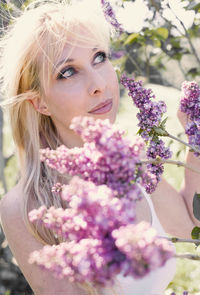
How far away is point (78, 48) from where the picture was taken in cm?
161

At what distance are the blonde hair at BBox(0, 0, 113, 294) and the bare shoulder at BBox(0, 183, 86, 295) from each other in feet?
0.16

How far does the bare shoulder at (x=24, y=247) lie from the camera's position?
1.67m

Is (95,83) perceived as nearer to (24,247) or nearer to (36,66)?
(36,66)

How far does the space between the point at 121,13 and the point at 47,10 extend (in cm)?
71

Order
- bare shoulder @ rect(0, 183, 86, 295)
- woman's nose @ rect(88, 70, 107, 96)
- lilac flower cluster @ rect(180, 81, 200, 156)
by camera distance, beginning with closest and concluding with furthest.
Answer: lilac flower cluster @ rect(180, 81, 200, 156) → woman's nose @ rect(88, 70, 107, 96) → bare shoulder @ rect(0, 183, 86, 295)

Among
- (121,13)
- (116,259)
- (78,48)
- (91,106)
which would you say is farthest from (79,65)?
(116,259)

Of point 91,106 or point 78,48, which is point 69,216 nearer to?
point 91,106

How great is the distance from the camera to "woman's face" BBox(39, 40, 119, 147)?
1.58m

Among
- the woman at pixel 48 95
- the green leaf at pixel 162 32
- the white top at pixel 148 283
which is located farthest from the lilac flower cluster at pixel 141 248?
the green leaf at pixel 162 32

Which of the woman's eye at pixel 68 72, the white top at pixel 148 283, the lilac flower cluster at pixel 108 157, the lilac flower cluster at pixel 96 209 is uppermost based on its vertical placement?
the woman's eye at pixel 68 72

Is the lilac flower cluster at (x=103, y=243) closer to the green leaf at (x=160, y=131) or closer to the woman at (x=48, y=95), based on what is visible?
the green leaf at (x=160, y=131)

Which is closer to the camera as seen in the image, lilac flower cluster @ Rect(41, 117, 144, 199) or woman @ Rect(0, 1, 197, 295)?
lilac flower cluster @ Rect(41, 117, 144, 199)

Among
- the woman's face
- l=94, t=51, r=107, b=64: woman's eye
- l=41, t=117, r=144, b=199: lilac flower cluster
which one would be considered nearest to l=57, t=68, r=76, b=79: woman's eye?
the woman's face

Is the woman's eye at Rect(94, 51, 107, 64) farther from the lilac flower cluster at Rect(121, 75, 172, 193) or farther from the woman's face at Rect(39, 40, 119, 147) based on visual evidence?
the lilac flower cluster at Rect(121, 75, 172, 193)
